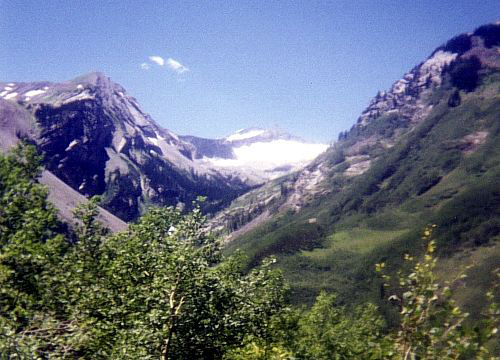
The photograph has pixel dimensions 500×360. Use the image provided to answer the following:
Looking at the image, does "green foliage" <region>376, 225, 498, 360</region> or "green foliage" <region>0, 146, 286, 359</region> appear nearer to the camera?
"green foliage" <region>376, 225, 498, 360</region>

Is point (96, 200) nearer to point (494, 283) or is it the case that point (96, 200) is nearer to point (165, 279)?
point (165, 279)

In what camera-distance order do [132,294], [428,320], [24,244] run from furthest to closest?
[24,244], [132,294], [428,320]

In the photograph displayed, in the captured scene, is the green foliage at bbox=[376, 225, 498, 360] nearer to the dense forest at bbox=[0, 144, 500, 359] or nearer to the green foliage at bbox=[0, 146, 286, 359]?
the dense forest at bbox=[0, 144, 500, 359]

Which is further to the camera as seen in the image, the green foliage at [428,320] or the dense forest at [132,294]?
the dense forest at [132,294]

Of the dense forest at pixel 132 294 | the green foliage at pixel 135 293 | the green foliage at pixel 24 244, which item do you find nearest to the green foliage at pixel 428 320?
the dense forest at pixel 132 294

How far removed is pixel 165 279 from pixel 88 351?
4670 mm

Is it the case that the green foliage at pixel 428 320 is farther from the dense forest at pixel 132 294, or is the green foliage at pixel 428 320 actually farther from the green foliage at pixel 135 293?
the green foliage at pixel 135 293

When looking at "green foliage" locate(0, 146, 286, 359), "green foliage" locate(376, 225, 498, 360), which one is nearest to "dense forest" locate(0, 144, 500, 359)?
"green foliage" locate(0, 146, 286, 359)

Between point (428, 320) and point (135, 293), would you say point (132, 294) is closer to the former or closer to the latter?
point (135, 293)

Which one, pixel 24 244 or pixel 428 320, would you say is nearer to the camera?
pixel 428 320

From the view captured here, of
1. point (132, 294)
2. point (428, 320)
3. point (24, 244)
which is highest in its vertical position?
point (24, 244)

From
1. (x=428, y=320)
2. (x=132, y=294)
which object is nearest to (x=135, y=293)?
(x=132, y=294)

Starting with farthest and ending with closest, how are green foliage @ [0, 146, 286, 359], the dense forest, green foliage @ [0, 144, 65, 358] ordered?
1. green foliage @ [0, 144, 65, 358]
2. green foliage @ [0, 146, 286, 359]
3. the dense forest

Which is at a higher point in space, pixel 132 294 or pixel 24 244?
pixel 24 244
